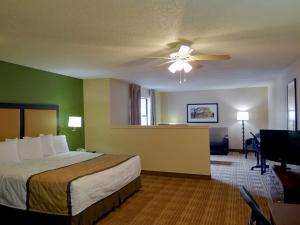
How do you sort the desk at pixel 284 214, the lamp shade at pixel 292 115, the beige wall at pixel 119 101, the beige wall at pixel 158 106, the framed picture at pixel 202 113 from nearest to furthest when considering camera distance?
the desk at pixel 284 214
the lamp shade at pixel 292 115
the beige wall at pixel 119 101
the framed picture at pixel 202 113
the beige wall at pixel 158 106

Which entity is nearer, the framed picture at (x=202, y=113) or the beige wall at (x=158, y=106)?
the framed picture at (x=202, y=113)

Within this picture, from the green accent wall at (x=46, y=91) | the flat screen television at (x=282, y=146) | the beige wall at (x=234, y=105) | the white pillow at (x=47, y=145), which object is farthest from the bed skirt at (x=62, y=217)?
the beige wall at (x=234, y=105)

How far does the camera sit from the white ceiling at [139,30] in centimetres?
206

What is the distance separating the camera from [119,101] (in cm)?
643

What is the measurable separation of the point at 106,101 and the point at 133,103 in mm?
1219

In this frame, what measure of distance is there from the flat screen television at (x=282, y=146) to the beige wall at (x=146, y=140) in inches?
55.1

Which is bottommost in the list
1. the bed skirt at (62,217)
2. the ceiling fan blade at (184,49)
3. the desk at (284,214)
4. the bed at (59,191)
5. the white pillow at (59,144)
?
the bed skirt at (62,217)

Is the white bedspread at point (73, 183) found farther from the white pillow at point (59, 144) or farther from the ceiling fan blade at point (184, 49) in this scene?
the ceiling fan blade at point (184, 49)

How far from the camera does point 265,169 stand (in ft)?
18.1

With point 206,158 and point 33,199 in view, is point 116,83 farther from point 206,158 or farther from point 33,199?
point 33,199

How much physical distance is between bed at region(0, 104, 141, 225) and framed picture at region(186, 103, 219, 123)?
5898 mm

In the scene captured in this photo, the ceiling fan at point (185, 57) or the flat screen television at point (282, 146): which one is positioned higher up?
the ceiling fan at point (185, 57)

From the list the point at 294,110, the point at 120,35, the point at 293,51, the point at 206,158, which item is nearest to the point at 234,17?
the point at 120,35

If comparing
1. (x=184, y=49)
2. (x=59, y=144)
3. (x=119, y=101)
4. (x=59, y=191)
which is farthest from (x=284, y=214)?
(x=119, y=101)
